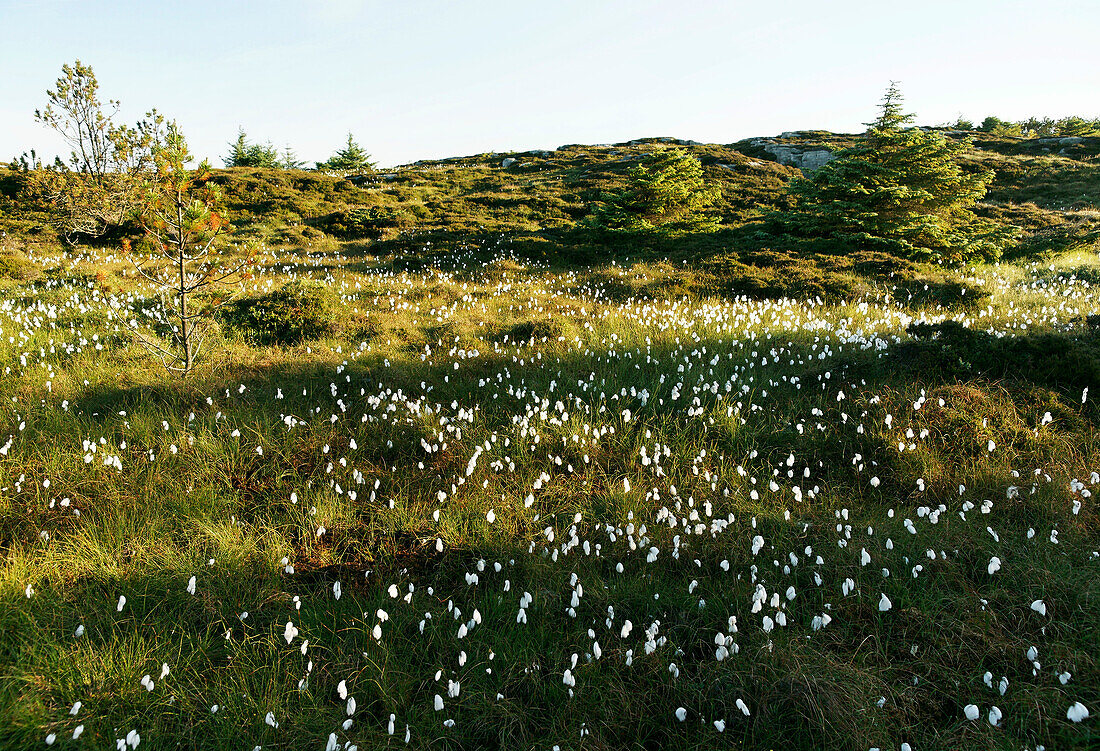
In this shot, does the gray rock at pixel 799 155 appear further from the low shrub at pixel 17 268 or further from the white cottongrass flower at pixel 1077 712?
the white cottongrass flower at pixel 1077 712

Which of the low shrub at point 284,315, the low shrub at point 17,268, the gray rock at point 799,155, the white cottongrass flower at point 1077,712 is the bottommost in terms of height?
the white cottongrass flower at point 1077,712

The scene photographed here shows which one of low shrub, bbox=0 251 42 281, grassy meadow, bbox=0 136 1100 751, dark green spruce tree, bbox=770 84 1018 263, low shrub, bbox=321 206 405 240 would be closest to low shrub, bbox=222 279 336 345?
grassy meadow, bbox=0 136 1100 751

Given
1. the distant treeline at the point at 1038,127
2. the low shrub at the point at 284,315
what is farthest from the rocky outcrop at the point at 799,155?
the low shrub at the point at 284,315

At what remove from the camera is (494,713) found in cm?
265

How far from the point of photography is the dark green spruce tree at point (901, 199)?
1414cm

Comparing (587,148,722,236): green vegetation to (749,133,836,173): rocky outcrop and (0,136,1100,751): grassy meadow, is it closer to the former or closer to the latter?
(0,136,1100,751): grassy meadow

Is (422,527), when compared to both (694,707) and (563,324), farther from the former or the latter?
(563,324)

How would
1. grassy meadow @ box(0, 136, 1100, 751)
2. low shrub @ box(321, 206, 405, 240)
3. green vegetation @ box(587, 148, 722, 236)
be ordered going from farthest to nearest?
low shrub @ box(321, 206, 405, 240), green vegetation @ box(587, 148, 722, 236), grassy meadow @ box(0, 136, 1100, 751)

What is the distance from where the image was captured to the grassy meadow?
262 centimetres

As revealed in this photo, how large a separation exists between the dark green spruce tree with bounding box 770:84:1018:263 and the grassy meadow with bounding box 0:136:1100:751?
20.7 feet

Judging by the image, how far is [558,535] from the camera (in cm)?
401

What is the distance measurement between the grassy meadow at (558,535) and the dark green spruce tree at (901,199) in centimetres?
631

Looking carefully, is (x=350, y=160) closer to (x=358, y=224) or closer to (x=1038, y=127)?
(x=358, y=224)

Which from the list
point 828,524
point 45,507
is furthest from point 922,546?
point 45,507
